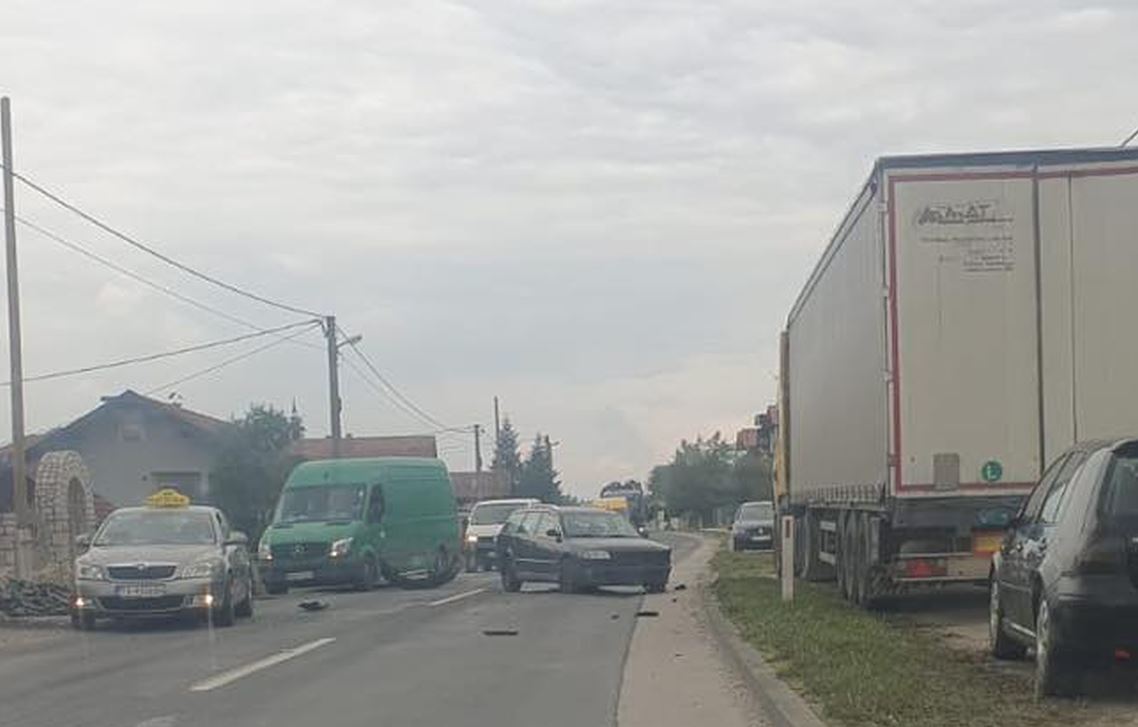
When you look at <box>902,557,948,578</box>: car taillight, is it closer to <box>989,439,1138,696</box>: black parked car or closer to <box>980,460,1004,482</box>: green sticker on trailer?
<box>980,460,1004,482</box>: green sticker on trailer

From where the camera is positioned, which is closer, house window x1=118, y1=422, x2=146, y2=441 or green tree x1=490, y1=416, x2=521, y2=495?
house window x1=118, y1=422, x2=146, y2=441

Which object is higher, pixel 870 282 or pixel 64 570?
pixel 870 282

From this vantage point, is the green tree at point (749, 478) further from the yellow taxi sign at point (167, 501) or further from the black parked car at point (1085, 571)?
the black parked car at point (1085, 571)

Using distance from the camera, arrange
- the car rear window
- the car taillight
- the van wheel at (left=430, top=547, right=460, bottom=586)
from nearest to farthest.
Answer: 1. the car rear window
2. the car taillight
3. the van wheel at (left=430, top=547, right=460, bottom=586)

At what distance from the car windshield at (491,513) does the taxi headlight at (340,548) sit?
42.4ft

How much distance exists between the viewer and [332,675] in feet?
46.0

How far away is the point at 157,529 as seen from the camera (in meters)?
21.2

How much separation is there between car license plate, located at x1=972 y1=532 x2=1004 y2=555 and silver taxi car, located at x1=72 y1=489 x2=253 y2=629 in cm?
892

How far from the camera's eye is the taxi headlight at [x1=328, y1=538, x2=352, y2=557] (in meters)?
28.4

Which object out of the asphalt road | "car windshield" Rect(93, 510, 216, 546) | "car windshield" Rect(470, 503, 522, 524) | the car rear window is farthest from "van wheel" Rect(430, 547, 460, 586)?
the car rear window

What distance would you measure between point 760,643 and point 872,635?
39.3 inches

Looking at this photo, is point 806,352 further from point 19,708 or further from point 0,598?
point 19,708

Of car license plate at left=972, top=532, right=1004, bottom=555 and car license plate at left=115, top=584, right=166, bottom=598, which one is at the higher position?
car license plate at left=972, top=532, right=1004, bottom=555

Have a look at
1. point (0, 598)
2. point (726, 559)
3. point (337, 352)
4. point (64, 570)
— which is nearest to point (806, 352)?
point (0, 598)
